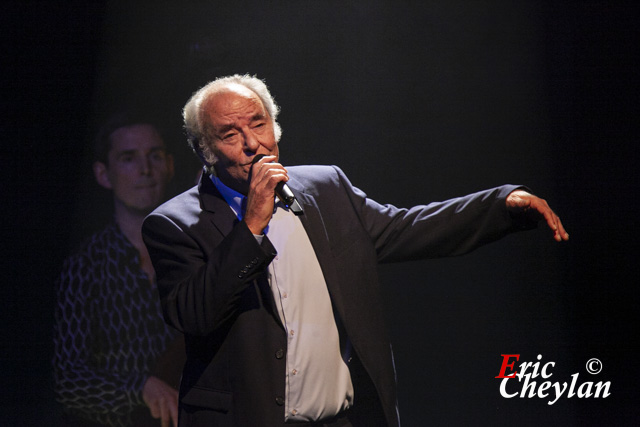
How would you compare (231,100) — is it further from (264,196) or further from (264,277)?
(264,277)

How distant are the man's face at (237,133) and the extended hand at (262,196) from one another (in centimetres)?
24

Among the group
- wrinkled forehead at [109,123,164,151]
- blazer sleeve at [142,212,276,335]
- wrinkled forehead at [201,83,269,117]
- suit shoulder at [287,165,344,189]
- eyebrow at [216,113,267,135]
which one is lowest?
blazer sleeve at [142,212,276,335]

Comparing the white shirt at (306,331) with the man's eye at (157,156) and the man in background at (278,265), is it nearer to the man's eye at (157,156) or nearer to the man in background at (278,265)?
the man in background at (278,265)

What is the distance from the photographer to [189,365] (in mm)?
1602

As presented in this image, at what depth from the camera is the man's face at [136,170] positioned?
2.92m

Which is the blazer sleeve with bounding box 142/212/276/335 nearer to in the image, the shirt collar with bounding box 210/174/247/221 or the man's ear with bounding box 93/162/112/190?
the shirt collar with bounding box 210/174/247/221

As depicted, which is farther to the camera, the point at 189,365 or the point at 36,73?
the point at 36,73

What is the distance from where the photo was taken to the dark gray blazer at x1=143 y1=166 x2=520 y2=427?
1.47m

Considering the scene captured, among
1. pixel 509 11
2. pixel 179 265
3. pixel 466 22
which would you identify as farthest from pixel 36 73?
pixel 509 11

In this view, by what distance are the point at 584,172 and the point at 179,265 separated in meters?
2.08

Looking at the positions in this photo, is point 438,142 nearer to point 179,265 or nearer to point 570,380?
point 570,380

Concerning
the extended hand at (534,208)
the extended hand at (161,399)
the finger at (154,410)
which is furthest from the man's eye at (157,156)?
the extended hand at (534,208)

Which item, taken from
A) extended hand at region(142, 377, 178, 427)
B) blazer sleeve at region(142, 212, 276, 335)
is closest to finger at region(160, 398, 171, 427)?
extended hand at region(142, 377, 178, 427)

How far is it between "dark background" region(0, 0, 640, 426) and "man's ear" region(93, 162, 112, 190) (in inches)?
1.7
